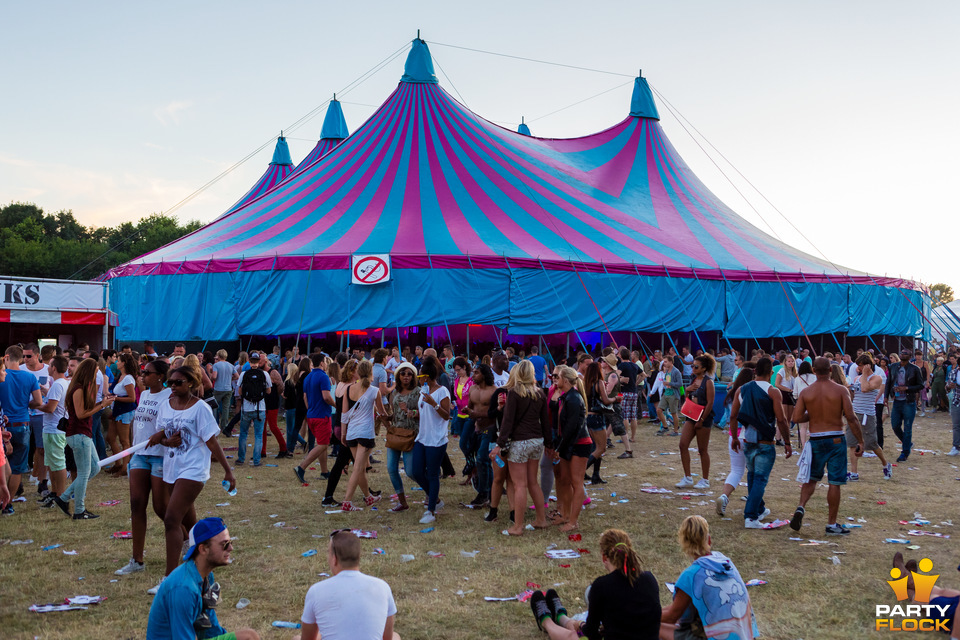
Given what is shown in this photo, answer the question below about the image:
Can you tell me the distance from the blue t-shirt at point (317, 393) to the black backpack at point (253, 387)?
925 millimetres

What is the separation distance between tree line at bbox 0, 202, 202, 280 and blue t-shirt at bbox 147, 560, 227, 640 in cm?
4114

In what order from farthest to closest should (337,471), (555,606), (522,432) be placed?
(337,471), (522,432), (555,606)

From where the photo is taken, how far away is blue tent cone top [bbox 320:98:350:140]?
29.2m

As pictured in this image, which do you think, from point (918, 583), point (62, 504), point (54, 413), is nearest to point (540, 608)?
point (918, 583)

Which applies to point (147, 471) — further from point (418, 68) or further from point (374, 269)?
point (418, 68)

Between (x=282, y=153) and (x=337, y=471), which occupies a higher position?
(x=282, y=153)

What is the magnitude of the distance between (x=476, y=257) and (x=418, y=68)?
24.2 ft

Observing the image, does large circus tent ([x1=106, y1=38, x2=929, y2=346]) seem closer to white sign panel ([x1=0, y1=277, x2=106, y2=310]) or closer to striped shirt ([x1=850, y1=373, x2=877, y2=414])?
white sign panel ([x1=0, y1=277, x2=106, y2=310])

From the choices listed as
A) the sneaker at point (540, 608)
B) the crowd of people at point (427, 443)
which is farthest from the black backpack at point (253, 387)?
the sneaker at point (540, 608)

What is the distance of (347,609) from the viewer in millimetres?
3072

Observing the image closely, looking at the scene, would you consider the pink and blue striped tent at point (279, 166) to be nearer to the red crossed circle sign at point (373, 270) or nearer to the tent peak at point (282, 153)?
the tent peak at point (282, 153)

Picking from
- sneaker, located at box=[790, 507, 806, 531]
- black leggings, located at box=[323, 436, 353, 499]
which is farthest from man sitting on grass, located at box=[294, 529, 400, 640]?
sneaker, located at box=[790, 507, 806, 531]

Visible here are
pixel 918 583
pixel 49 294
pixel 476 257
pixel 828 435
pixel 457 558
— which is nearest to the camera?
pixel 918 583

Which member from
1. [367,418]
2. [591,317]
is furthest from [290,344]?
[367,418]
